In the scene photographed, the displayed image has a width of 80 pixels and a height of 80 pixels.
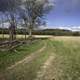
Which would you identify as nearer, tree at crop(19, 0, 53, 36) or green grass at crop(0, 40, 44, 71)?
green grass at crop(0, 40, 44, 71)

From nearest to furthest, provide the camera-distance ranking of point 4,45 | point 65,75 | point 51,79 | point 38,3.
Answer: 1. point 51,79
2. point 65,75
3. point 4,45
4. point 38,3

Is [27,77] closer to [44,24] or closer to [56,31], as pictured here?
[44,24]

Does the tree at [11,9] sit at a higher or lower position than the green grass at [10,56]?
higher

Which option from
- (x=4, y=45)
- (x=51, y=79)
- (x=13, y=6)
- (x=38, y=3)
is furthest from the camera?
(x=38, y=3)

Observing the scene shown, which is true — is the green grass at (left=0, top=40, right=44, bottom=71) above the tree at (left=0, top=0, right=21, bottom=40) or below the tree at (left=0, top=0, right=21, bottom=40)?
below

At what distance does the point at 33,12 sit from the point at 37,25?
305 cm

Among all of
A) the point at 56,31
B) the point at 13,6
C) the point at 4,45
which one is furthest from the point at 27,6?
the point at 4,45

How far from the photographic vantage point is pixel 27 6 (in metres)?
61.2

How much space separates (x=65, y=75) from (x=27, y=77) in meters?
1.55

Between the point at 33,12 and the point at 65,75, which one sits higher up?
the point at 33,12

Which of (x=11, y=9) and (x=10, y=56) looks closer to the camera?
(x=10, y=56)

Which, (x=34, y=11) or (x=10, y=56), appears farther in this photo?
(x=34, y=11)

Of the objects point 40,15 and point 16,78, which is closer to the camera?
point 16,78

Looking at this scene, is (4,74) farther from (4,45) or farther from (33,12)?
(33,12)
